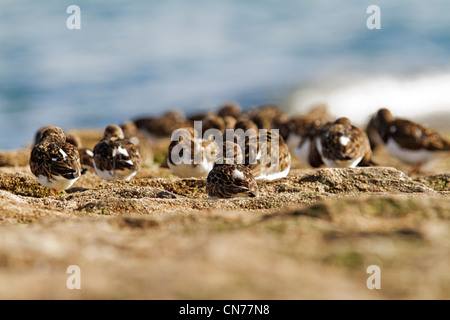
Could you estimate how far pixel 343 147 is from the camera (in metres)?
10.7

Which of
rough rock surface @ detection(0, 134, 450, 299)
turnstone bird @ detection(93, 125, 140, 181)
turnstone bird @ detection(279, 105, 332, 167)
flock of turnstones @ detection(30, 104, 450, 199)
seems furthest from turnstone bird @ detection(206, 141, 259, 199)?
turnstone bird @ detection(279, 105, 332, 167)

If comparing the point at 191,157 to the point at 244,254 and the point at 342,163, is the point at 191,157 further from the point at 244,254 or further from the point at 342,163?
the point at 244,254

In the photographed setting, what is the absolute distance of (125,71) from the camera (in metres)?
39.5

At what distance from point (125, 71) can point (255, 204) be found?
33.8m

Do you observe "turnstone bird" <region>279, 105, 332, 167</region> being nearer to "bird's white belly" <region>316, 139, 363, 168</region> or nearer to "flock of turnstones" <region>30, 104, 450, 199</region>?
"flock of turnstones" <region>30, 104, 450, 199</region>

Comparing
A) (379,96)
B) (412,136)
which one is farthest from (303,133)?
(379,96)

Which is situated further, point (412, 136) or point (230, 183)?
point (412, 136)

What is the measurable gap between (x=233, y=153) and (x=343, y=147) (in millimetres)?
2338

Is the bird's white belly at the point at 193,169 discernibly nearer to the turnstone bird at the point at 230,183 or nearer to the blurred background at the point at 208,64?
the turnstone bird at the point at 230,183

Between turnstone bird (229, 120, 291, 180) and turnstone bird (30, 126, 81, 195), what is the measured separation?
2762 millimetres

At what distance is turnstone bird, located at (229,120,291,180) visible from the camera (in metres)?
9.55

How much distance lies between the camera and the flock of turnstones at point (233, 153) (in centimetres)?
848
